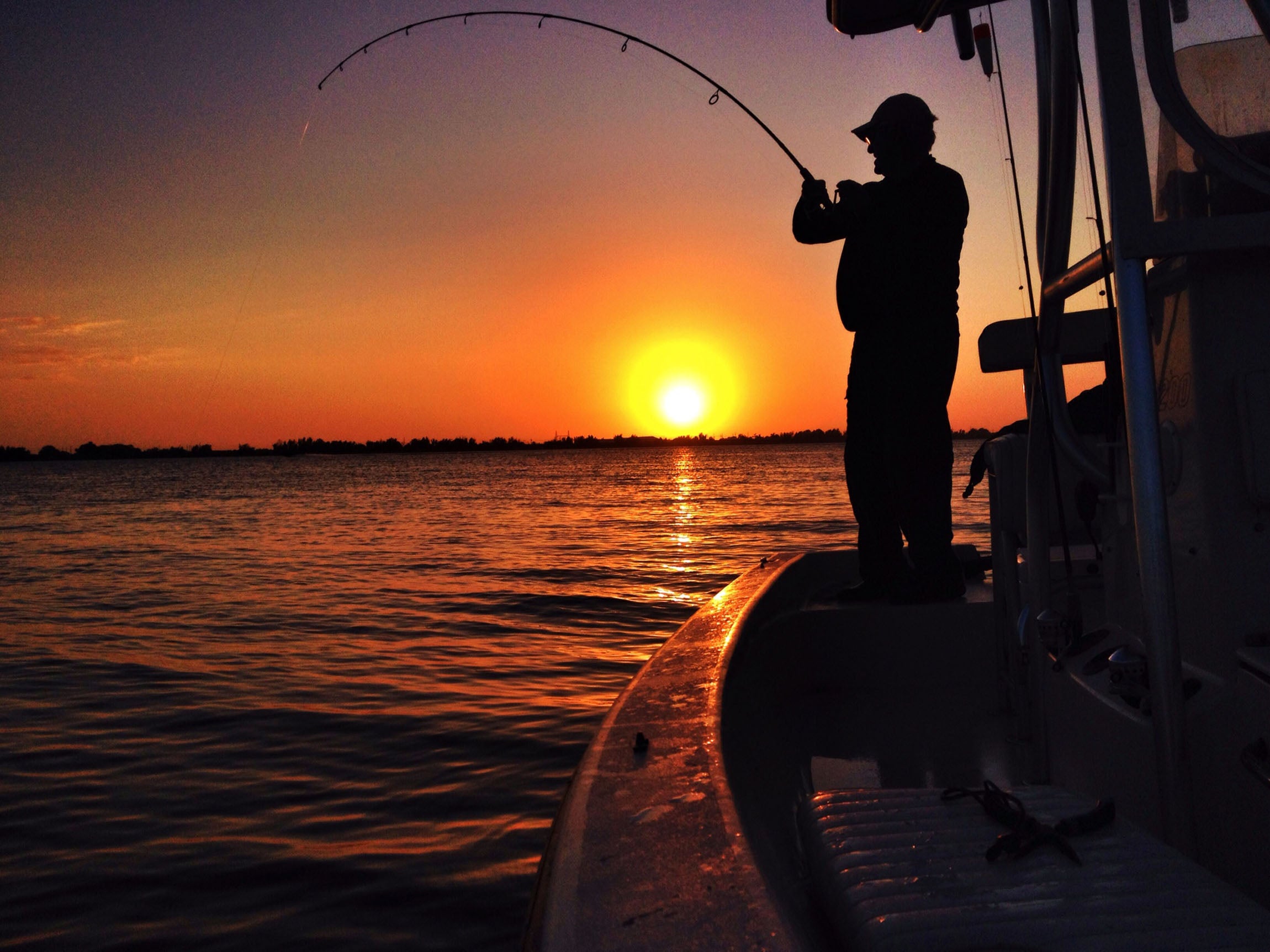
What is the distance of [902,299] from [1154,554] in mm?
2146

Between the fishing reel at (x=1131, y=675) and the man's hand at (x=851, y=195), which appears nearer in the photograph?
the fishing reel at (x=1131, y=675)

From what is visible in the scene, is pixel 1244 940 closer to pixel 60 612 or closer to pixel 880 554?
pixel 880 554

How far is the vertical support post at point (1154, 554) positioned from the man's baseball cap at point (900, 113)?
223 cm

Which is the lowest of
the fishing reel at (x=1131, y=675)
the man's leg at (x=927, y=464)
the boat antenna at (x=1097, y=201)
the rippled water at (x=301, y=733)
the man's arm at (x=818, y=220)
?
the rippled water at (x=301, y=733)

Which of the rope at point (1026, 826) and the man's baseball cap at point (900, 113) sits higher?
the man's baseball cap at point (900, 113)

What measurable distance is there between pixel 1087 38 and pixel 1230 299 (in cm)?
59

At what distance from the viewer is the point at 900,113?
3336 mm

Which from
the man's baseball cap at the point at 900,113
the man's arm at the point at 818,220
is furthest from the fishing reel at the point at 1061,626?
the man's baseball cap at the point at 900,113

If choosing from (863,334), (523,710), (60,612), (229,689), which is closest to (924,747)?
(863,334)

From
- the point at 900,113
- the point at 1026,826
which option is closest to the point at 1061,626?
the point at 1026,826

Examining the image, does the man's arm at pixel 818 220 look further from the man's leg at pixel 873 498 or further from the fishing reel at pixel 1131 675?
the fishing reel at pixel 1131 675

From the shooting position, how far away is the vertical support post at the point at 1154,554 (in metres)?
1.32

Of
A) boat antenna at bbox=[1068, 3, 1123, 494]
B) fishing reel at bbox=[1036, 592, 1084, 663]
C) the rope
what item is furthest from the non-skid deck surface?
boat antenna at bbox=[1068, 3, 1123, 494]

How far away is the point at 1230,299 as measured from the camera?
56.8 inches
